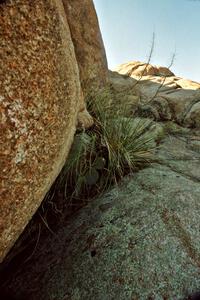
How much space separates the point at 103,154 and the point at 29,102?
5.16 ft

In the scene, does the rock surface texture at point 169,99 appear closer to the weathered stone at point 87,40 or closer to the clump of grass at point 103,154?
the weathered stone at point 87,40

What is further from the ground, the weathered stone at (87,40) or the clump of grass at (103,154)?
the weathered stone at (87,40)

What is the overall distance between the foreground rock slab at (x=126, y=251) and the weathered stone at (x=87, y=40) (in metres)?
1.84

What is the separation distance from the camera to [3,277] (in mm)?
2416

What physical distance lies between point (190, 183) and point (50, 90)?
1671mm

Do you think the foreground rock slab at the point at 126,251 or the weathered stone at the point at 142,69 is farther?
the weathered stone at the point at 142,69

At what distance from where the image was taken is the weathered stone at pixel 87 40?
4219 mm

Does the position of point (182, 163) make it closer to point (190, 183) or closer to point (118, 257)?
point (190, 183)

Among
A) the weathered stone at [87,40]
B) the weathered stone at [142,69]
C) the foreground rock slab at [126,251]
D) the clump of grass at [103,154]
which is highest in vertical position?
the weathered stone at [87,40]

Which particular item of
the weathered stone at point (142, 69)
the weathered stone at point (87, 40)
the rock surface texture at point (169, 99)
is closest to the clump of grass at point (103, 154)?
the weathered stone at point (87, 40)

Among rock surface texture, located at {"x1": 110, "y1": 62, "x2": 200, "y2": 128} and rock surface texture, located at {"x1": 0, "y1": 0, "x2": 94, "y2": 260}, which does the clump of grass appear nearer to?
rock surface texture, located at {"x1": 0, "y1": 0, "x2": 94, "y2": 260}

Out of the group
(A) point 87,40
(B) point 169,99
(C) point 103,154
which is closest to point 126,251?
(C) point 103,154

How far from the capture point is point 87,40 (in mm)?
4449

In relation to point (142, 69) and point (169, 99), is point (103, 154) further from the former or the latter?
point (142, 69)
